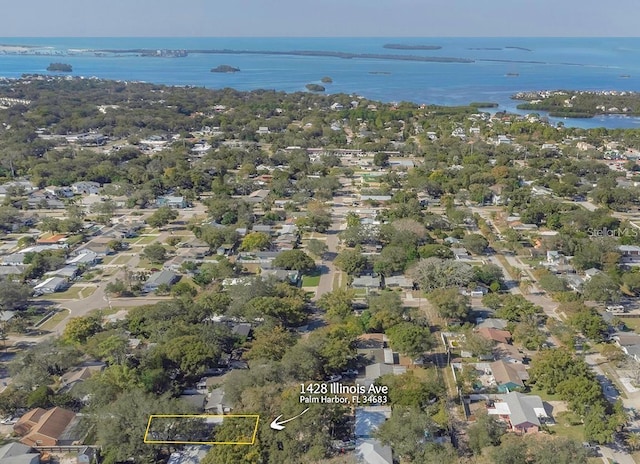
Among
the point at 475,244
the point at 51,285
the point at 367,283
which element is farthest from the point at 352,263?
the point at 51,285

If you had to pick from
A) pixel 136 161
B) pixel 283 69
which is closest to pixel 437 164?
pixel 136 161

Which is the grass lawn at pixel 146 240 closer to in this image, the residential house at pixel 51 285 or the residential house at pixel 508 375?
the residential house at pixel 51 285

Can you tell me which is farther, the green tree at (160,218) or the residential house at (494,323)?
the green tree at (160,218)

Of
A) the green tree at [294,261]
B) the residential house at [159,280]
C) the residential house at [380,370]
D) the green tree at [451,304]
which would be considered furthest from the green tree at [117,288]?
the green tree at [451,304]

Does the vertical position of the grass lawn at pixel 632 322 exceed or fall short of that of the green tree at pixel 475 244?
it falls short

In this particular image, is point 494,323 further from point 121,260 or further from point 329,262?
point 121,260
